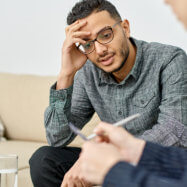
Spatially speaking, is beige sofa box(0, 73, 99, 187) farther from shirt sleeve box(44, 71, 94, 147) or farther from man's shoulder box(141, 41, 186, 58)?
man's shoulder box(141, 41, 186, 58)

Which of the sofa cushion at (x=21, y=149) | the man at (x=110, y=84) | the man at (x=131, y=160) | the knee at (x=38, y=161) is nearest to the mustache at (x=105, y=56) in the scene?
the man at (x=110, y=84)

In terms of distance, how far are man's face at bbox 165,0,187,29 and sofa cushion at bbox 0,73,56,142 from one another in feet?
6.70

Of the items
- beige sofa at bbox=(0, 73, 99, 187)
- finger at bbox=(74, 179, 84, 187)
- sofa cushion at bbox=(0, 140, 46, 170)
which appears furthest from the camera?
beige sofa at bbox=(0, 73, 99, 187)

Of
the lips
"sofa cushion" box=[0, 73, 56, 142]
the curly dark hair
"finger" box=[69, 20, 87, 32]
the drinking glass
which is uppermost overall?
the curly dark hair

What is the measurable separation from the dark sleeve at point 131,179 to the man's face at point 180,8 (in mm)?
380

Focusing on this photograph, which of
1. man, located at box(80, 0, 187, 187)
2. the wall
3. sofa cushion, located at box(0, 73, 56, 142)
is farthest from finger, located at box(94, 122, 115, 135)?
the wall

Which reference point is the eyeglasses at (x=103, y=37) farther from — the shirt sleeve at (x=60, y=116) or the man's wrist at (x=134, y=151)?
the man's wrist at (x=134, y=151)

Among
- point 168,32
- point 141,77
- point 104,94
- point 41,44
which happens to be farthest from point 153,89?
point 41,44

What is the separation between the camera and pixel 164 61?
1.73 meters

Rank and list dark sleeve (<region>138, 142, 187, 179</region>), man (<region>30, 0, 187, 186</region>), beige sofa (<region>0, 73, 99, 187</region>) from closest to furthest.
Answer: dark sleeve (<region>138, 142, 187, 179</region>) → man (<region>30, 0, 187, 186</region>) → beige sofa (<region>0, 73, 99, 187</region>)

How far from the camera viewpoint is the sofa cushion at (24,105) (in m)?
2.90

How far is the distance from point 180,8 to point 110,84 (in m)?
0.98

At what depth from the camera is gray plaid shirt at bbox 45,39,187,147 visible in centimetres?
162

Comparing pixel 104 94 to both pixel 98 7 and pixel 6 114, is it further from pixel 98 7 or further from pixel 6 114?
pixel 6 114
